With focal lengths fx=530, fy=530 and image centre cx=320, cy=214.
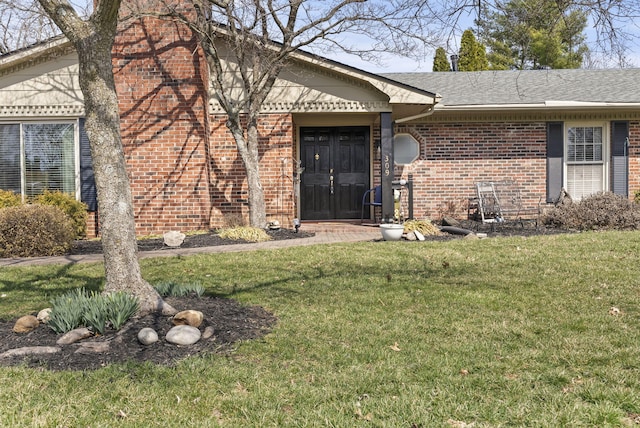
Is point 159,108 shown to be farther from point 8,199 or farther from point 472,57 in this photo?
point 472,57

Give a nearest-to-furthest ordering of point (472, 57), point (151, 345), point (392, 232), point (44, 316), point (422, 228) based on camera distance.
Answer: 1. point (151, 345)
2. point (44, 316)
3. point (392, 232)
4. point (422, 228)
5. point (472, 57)

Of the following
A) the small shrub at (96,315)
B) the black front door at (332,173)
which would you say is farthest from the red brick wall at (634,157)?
the small shrub at (96,315)

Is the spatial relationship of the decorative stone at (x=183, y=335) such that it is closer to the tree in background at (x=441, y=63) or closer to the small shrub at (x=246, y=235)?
the small shrub at (x=246, y=235)

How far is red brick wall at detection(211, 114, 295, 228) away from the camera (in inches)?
433

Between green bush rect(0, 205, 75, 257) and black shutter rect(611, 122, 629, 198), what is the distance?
37.6 ft

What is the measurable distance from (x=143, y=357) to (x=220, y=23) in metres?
7.90

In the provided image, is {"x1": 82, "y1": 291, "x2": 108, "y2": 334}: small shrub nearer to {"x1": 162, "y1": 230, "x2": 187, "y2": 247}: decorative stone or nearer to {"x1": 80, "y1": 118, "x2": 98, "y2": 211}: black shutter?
{"x1": 162, "y1": 230, "x2": 187, "y2": 247}: decorative stone

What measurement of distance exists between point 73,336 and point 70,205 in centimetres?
708

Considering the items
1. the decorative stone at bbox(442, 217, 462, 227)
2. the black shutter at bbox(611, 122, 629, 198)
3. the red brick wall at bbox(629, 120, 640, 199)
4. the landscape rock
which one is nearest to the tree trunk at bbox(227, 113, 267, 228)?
the decorative stone at bbox(442, 217, 462, 227)

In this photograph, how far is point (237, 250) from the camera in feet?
25.5

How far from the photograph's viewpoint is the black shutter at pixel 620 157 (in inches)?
475

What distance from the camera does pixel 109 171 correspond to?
4.17 meters

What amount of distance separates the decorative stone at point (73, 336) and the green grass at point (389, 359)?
1.49 ft

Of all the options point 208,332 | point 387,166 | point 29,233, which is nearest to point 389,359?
point 208,332
